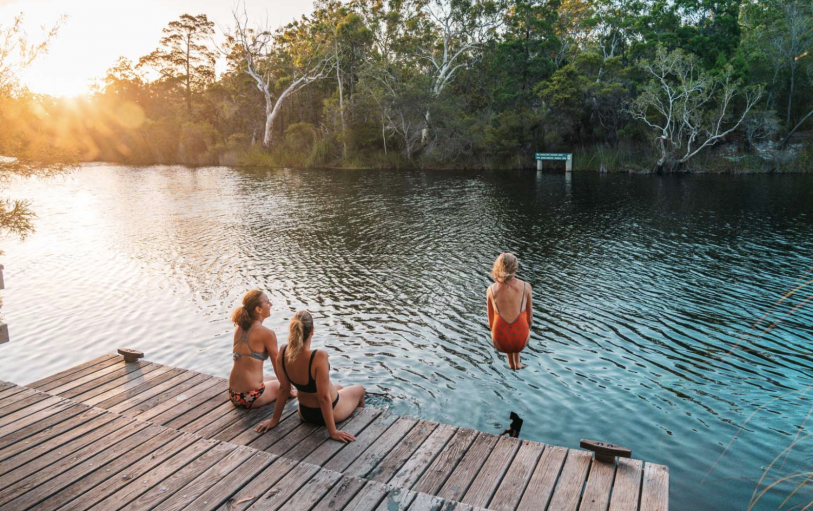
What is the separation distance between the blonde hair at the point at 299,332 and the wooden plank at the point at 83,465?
62.3 inches

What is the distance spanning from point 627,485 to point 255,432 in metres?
4.00

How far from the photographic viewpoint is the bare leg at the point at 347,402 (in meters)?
6.42

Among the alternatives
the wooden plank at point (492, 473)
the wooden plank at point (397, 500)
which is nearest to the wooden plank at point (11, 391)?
the wooden plank at point (397, 500)

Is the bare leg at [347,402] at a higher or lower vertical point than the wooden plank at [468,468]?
higher

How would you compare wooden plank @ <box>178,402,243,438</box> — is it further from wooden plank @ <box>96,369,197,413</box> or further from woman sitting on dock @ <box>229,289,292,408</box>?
wooden plank @ <box>96,369,197,413</box>

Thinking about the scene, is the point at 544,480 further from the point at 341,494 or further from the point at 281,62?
the point at 281,62

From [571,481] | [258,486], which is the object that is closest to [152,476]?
[258,486]

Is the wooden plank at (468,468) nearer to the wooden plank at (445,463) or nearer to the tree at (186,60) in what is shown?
the wooden plank at (445,463)

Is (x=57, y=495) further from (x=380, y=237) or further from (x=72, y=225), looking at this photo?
(x=72, y=225)

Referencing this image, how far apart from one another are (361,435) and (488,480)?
1.59m

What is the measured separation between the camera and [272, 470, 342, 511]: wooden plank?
436cm

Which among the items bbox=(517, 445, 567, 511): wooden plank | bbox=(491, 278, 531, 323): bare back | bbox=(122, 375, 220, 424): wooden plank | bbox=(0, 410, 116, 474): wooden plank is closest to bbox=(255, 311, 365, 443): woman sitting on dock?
bbox=(122, 375, 220, 424): wooden plank

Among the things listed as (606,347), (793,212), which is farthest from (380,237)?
(793,212)

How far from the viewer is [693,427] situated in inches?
311
